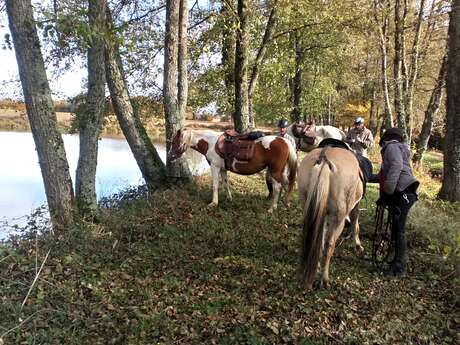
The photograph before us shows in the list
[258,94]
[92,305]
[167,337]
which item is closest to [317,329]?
[167,337]

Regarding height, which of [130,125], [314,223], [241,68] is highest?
[241,68]

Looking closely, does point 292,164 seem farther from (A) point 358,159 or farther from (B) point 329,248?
(B) point 329,248

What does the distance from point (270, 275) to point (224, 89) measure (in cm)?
1196

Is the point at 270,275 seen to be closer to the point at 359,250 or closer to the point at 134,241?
the point at 359,250

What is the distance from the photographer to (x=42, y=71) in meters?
5.52

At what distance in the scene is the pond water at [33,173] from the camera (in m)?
10.3

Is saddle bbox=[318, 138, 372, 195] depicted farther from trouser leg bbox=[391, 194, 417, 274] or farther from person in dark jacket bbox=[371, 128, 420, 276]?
trouser leg bbox=[391, 194, 417, 274]

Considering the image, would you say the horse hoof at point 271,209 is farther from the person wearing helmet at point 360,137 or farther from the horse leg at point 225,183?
the person wearing helmet at point 360,137

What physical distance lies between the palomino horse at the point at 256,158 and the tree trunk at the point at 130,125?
120 cm

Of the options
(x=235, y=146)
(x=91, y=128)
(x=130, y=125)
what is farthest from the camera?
(x=130, y=125)

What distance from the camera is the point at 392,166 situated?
522 cm

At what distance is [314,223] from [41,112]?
4186 millimetres

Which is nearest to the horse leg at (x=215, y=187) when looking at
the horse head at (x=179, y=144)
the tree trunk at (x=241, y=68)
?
the horse head at (x=179, y=144)

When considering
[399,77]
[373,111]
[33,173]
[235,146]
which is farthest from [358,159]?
[373,111]
